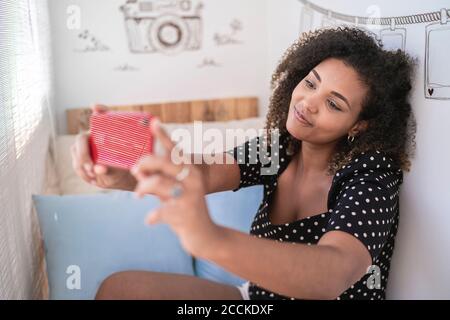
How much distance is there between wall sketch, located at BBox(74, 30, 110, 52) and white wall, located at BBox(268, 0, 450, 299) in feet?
3.26

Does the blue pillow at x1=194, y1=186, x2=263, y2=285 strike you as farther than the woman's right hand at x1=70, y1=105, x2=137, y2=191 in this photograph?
Yes

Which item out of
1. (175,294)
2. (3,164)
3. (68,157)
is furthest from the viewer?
(68,157)

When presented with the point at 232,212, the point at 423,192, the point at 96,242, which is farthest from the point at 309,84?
the point at 96,242

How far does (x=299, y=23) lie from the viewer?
104cm

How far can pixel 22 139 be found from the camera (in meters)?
1.15

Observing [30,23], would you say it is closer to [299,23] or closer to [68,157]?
[68,157]

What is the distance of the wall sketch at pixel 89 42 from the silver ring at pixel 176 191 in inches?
55.1

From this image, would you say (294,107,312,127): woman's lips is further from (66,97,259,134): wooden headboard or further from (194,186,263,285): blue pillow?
(66,97,259,134): wooden headboard

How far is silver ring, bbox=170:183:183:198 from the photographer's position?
47cm

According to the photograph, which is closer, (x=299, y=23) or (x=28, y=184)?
(x=299, y=23)

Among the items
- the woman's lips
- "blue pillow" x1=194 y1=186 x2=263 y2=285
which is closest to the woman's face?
the woman's lips
